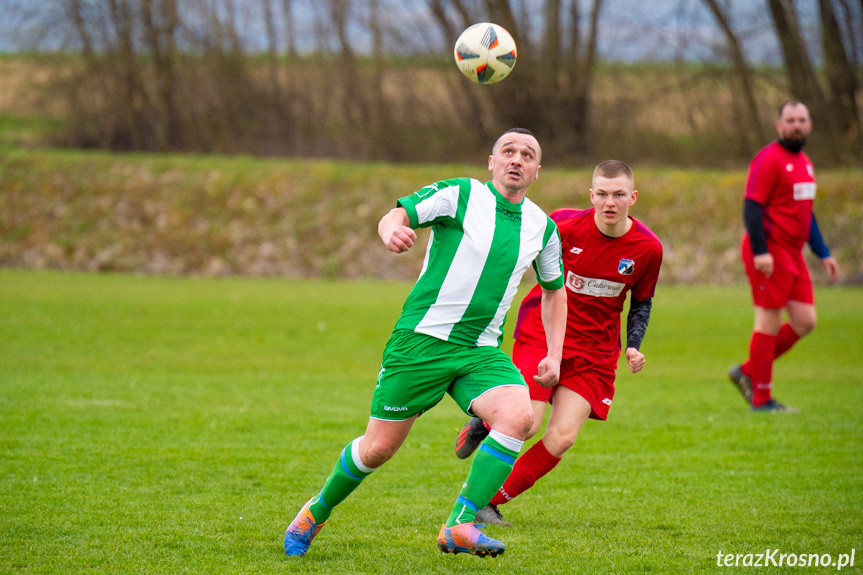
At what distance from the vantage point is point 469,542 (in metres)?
3.75

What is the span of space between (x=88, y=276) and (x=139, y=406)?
14.2 meters

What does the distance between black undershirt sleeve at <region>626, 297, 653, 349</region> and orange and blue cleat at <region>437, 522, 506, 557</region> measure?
182 centimetres

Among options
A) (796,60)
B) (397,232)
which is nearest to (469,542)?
(397,232)

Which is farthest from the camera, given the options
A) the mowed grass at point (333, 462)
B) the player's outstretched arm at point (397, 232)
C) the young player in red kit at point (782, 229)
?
the young player in red kit at point (782, 229)

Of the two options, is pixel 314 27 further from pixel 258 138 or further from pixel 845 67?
pixel 845 67

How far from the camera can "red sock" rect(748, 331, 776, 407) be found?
8.30 metres

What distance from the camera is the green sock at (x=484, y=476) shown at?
3.96 metres

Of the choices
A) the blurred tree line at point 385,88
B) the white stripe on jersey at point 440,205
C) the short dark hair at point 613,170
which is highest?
the white stripe on jersey at point 440,205

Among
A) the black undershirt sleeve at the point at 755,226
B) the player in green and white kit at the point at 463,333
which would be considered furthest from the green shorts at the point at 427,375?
the black undershirt sleeve at the point at 755,226

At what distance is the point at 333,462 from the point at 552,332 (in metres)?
2.49

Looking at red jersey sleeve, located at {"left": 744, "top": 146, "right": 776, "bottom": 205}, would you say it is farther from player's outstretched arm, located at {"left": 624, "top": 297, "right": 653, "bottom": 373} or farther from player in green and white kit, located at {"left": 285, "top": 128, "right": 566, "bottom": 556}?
player in green and white kit, located at {"left": 285, "top": 128, "right": 566, "bottom": 556}

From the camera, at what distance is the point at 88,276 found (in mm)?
21297

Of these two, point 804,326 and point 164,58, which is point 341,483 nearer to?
point 804,326

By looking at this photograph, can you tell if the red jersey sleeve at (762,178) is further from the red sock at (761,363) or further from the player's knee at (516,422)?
the player's knee at (516,422)
